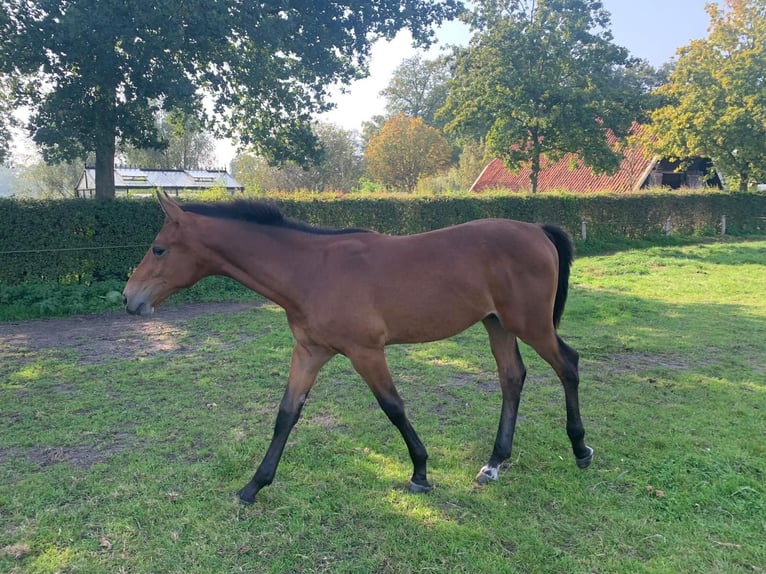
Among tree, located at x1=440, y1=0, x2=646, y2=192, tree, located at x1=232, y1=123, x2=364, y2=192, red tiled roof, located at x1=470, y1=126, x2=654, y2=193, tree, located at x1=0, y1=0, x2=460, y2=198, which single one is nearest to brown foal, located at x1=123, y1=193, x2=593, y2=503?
tree, located at x1=0, y1=0, x2=460, y2=198

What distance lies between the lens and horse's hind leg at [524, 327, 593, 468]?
3637mm

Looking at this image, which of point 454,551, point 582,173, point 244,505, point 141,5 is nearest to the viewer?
point 454,551

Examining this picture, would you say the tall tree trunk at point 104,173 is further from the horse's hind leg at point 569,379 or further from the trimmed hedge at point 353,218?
the horse's hind leg at point 569,379

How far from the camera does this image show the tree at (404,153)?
3481cm

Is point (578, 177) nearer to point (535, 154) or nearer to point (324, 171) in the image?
point (535, 154)

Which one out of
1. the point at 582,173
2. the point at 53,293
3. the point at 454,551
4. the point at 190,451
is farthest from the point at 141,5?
the point at 582,173

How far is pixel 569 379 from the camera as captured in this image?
3.73 meters

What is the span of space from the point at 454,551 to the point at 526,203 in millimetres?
15795

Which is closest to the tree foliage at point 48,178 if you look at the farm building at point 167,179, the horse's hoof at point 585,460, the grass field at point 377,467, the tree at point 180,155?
the tree at point 180,155

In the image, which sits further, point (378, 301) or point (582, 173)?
point (582, 173)

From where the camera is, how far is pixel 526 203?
17.3m

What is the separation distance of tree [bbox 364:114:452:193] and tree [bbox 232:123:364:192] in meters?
2.28

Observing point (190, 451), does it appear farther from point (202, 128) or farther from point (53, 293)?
point (202, 128)

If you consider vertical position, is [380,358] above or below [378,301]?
below
